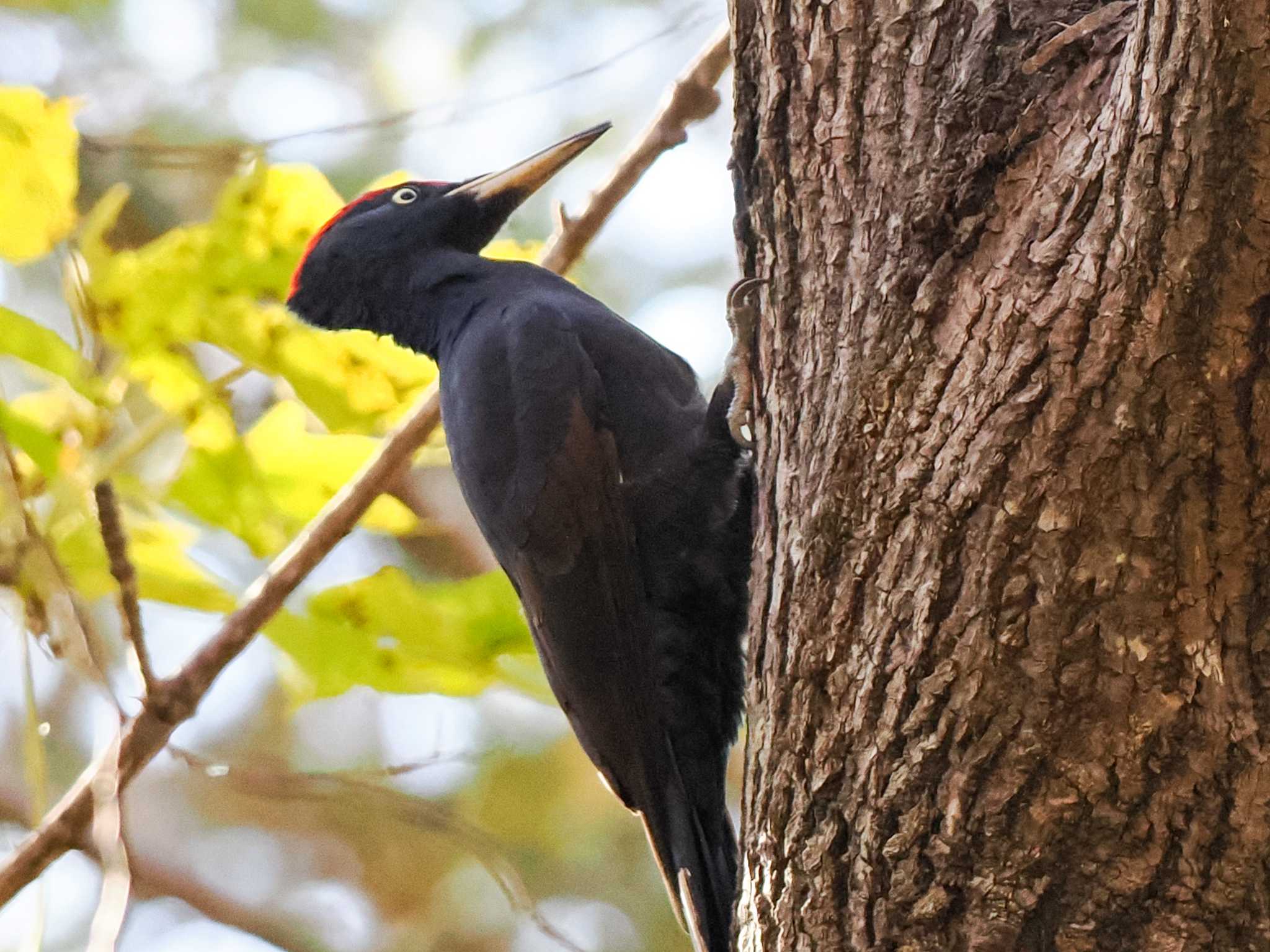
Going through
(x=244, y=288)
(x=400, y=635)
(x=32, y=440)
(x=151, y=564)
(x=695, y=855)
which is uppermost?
(x=244, y=288)

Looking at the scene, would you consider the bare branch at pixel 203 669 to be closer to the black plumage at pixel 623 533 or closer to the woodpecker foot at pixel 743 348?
the black plumage at pixel 623 533

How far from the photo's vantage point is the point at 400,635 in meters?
2.82

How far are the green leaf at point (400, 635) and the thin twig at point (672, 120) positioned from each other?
3.44 ft

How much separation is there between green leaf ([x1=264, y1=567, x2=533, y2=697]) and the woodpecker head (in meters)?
1.21

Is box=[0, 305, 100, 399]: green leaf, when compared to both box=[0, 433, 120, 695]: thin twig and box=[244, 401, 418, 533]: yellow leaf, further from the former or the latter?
box=[244, 401, 418, 533]: yellow leaf

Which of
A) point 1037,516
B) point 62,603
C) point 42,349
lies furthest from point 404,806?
point 1037,516

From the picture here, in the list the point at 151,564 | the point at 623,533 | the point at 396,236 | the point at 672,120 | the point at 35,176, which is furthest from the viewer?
the point at 396,236

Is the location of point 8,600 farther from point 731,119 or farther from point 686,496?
point 731,119

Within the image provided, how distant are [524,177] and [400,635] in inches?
65.3

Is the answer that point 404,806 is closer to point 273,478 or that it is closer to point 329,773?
point 329,773

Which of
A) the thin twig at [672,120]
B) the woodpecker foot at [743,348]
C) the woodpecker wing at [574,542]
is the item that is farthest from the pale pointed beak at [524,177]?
the woodpecker foot at [743,348]

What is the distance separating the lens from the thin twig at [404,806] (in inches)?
121

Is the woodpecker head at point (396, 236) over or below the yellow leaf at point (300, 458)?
over

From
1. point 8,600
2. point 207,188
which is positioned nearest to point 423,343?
point 8,600
